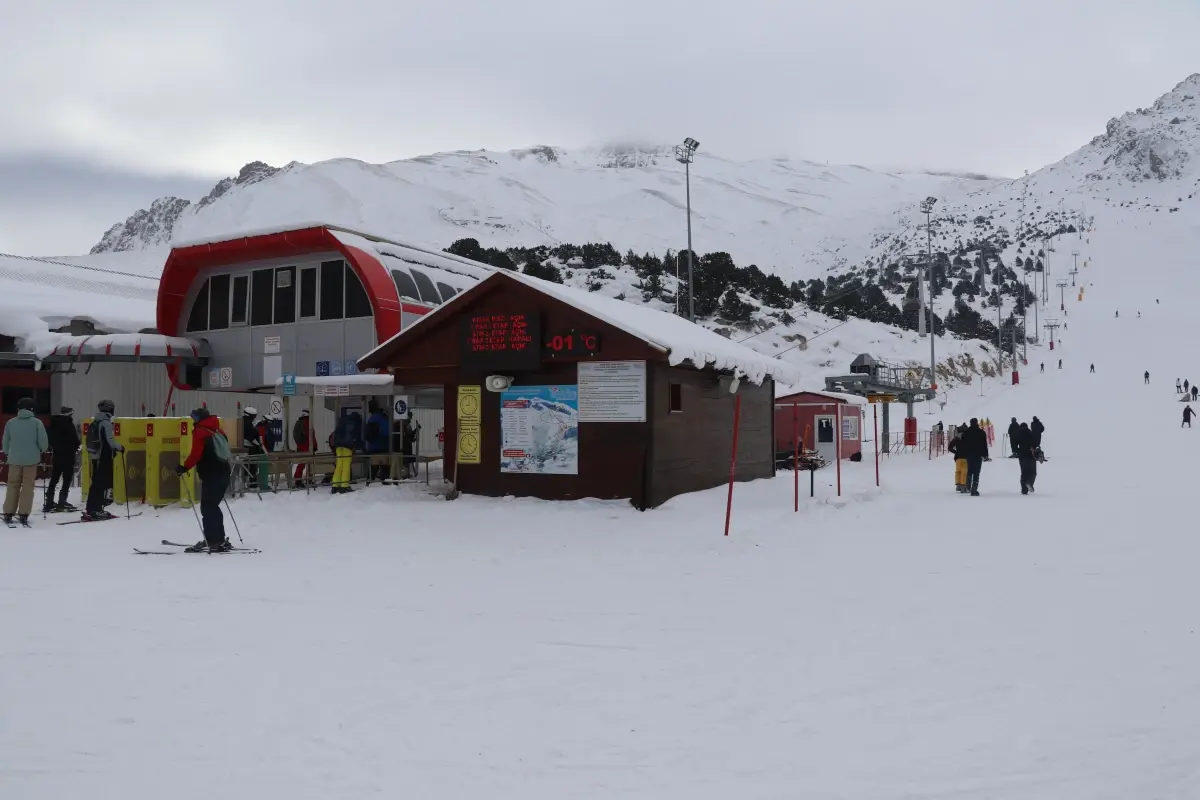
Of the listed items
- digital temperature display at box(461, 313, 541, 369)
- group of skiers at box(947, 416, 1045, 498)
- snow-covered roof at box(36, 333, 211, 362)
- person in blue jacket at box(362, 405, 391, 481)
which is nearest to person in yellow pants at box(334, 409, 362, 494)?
person in blue jacket at box(362, 405, 391, 481)

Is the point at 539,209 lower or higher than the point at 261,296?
higher

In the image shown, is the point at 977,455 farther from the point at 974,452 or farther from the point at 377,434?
the point at 377,434

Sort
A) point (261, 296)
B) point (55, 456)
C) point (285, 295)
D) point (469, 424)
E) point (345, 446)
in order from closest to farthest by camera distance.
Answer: point (55, 456) → point (469, 424) → point (345, 446) → point (285, 295) → point (261, 296)

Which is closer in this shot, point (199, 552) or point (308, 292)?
point (199, 552)

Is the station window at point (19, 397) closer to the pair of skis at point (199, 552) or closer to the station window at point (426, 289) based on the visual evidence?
the station window at point (426, 289)

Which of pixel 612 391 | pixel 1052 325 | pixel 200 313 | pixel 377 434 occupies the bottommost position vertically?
pixel 377 434

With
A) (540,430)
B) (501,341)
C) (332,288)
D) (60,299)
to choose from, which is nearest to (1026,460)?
(540,430)

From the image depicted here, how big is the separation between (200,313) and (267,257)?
284 cm

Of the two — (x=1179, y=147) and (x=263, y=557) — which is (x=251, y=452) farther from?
(x=1179, y=147)

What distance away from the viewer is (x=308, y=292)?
826 inches

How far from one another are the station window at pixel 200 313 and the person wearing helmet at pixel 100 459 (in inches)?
393

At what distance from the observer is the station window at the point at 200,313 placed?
73.8ft

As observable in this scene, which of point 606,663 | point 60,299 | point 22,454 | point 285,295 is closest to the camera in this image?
point 606,663

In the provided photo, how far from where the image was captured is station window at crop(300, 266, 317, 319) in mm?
20859
